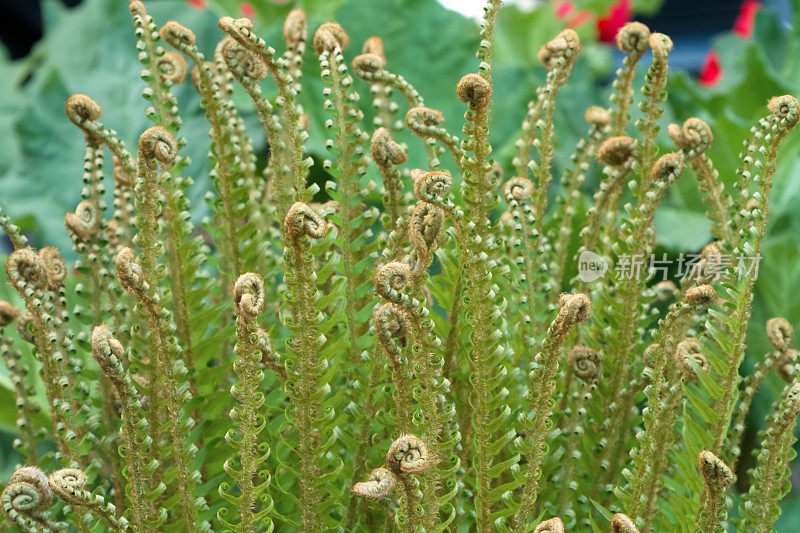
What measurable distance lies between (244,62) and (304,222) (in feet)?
0.32

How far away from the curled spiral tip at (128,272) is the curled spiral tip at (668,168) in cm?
19

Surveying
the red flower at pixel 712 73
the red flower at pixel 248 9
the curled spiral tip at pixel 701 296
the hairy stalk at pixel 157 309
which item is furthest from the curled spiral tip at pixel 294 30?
the red flower at pixel 712 73

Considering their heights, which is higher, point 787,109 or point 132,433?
point 787,109

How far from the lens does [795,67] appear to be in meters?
0.93

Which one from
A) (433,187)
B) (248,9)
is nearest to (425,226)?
(433,187)

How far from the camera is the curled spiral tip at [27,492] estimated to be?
0.26 metres

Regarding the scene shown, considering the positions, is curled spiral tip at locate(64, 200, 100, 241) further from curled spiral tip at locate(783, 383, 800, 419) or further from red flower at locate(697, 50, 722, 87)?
red flower at locate(697, 50, 722, 87)

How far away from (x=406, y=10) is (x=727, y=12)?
62.7 inches

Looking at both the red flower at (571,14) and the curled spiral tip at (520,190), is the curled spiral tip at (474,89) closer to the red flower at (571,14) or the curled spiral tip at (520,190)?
the curled spiral tip at (520,190)

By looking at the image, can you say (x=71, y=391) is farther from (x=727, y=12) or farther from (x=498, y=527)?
(x=727, y=12)

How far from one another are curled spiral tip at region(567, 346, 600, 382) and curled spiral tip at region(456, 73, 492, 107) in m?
0.11

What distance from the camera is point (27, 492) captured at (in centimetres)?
26

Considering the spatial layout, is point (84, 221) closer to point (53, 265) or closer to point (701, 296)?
point (53, 265)

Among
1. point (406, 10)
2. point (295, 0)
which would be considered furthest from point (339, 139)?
point (295, 0)
